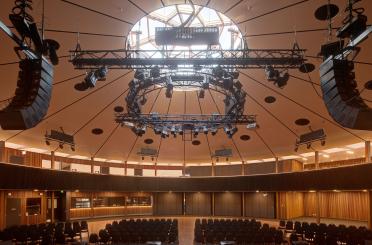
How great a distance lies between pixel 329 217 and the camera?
2520 centimetres

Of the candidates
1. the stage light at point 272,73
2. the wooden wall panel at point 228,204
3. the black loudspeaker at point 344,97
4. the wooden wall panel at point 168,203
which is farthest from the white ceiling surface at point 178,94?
the wooden wall panel at point 168,203

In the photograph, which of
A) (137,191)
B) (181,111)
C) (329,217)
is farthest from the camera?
(137,191)

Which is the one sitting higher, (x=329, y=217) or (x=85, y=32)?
(x=85, y=32)

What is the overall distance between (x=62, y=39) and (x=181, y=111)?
9606 millimetres

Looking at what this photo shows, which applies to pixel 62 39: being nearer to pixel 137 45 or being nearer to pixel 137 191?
pixel 137 45

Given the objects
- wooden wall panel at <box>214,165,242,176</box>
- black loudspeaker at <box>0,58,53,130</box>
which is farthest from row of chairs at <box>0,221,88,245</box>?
wooden wall panel at <box>214,165,242,176</box>

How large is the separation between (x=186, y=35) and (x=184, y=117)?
32.1 feet

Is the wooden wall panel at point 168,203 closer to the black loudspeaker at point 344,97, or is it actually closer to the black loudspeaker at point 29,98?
the black loudspeaker at point 29,98

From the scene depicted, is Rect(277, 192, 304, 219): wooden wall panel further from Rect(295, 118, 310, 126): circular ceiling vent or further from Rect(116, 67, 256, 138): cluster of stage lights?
Rect(116, 67, 256, 138): cluster of stage lights

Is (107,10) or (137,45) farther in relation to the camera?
(137,45)

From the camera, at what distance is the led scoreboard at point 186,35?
10.7 metres

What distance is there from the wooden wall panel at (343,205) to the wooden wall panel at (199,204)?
26.3ft

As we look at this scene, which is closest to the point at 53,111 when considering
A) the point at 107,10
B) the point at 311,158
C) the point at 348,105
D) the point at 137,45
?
the point at 137,45

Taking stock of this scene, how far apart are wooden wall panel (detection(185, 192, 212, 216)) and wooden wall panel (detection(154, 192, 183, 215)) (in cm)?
68
